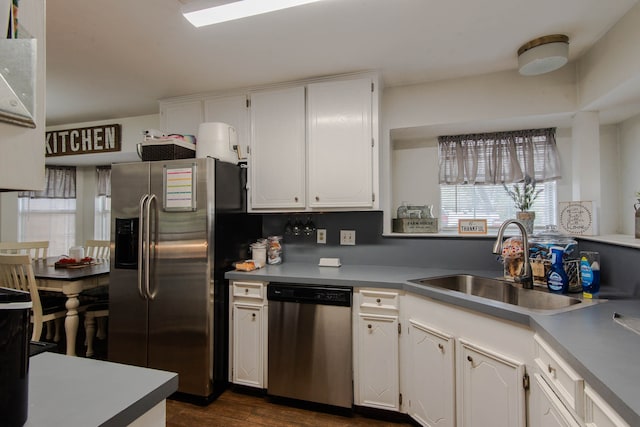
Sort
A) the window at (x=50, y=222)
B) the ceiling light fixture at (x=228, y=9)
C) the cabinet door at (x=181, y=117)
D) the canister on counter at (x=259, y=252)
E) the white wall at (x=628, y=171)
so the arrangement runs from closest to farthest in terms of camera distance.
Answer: the ceiling light fixture at (x=228, y=9) → the white wall at (x=628, y=171) → the canister on counter at (x=259, y=252) → the cabinet door at (x=181, y=117) → the window at (x=50, y=222)

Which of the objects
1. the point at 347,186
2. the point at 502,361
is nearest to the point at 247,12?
the point at 347,186

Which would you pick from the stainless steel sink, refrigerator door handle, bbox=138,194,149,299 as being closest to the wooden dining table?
refrigerator door handle, bbox=138,194,149,299

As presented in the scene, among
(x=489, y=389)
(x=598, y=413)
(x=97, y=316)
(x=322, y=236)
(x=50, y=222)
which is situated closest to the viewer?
(x=598, y=413)

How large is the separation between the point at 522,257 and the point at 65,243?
554 centimetres

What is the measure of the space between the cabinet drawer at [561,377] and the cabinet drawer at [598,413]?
24 mm

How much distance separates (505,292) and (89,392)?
6.84 feet

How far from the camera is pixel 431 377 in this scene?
1.74 m

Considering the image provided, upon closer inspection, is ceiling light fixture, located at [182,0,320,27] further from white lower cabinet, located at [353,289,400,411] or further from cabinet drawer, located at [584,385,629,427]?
cabinet drawer, located at [584,385,629,427]

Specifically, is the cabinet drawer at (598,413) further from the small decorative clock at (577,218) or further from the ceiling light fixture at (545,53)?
the ceiling light fixture at (545,53)

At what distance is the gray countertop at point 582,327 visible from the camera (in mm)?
794

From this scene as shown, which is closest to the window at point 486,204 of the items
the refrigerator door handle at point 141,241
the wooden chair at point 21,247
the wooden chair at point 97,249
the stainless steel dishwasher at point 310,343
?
the stainless steel dishwasher at point 310,343

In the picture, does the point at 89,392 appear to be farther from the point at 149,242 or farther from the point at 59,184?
the point at 59,184

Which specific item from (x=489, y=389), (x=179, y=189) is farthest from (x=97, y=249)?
(x=489, y=389)

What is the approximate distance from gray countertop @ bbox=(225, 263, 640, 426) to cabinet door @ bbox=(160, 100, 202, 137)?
140cm
